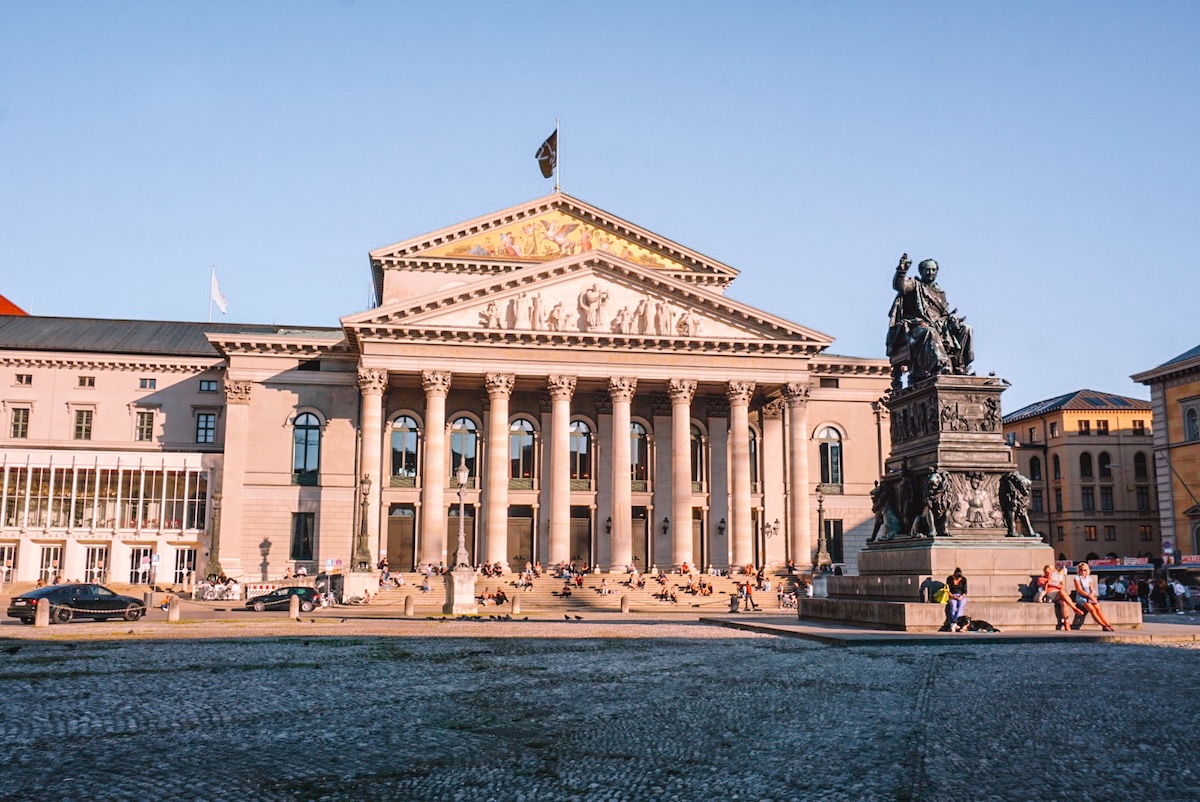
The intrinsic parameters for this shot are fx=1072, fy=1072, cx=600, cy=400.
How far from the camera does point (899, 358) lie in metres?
20.6

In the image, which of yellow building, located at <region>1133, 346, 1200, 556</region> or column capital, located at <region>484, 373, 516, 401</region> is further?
yellow building, located at <region>1133, 346, 1200, 556</region>

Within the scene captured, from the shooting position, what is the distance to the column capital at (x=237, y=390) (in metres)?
57.6

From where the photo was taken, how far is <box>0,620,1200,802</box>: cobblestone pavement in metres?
7.84

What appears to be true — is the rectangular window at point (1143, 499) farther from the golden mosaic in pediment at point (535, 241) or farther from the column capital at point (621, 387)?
the column capital at point (621, 387)

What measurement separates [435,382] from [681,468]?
13.6 meters

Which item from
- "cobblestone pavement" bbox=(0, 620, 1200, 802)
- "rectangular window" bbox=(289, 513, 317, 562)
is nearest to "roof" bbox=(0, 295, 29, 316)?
"rectangular window" bbox=(289, 513, 317, 562)

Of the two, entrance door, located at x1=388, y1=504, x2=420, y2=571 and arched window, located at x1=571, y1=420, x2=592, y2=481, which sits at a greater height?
arched window, located at x1=571, y1=420, x2=592, y2=481

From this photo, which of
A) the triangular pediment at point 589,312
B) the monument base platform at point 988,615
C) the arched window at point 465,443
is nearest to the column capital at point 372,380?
the triangular pediment at point 589,312

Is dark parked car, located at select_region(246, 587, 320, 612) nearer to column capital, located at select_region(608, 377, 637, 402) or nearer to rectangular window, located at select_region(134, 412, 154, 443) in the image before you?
column capital, located at select_region(608, 377, 637, 402)

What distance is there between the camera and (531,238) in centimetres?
6288

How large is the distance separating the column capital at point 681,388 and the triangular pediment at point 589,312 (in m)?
2.01

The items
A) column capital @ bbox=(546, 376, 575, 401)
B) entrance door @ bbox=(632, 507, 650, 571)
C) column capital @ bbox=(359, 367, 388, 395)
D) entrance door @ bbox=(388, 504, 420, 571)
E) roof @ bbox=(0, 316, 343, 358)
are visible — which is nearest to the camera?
column capital @ bbox=(359, 367, 388, 395)

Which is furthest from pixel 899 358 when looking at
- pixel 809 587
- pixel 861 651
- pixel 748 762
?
pixel 809 587

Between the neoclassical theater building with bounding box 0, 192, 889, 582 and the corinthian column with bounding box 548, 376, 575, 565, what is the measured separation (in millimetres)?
126
